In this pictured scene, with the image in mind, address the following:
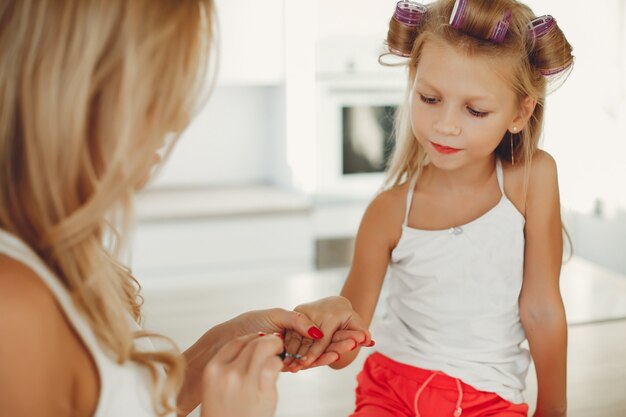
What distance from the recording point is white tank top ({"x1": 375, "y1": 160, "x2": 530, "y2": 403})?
4.43 feet

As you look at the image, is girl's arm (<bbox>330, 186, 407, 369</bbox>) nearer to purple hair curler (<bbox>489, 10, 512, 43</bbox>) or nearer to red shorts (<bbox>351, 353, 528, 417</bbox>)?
red shorts (<bbox>351, 353, 528, 417</bbox>)

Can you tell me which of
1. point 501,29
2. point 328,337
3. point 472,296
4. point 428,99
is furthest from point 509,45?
point 328,337

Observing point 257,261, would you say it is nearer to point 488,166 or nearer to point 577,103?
point 577,103

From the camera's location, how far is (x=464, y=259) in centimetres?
136

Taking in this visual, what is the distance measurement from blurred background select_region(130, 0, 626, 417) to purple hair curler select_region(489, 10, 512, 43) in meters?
0.92

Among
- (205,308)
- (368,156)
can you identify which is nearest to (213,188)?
(368,156)

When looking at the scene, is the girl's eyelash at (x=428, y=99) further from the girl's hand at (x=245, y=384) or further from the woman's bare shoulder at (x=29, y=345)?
the woman's bare shoulder at (x=29, y=345)

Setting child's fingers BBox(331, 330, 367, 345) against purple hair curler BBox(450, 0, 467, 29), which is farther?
purple hair curler BBox(450, 0, 467, 29)

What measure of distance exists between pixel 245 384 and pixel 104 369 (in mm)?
162

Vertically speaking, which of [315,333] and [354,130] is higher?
[315,333]

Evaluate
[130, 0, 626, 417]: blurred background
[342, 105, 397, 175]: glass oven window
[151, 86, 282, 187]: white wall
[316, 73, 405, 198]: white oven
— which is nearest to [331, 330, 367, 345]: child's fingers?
[130, 0, 626, 417]: blurred background

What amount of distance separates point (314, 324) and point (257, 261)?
220cm

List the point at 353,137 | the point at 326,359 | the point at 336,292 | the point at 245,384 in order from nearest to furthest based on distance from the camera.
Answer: the point at 245,384 < the point at 326,359 < the point at 336,292 < the point at 353,137

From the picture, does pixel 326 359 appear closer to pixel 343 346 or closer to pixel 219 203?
pixel 343 346
